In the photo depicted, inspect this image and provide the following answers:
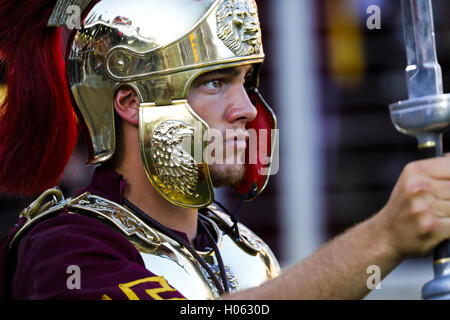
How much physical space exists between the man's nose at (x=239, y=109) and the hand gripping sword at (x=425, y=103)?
0.74 metres

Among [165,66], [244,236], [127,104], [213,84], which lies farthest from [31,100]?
[244,236]

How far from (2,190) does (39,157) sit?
0.18m

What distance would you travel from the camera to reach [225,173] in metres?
2.56

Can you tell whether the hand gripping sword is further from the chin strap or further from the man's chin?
the chin strap

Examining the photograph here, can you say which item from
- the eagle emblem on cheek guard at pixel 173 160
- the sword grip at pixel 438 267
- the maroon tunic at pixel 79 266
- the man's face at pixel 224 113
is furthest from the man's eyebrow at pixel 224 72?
the sword grip at pixel 438 267

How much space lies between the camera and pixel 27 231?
2453mm

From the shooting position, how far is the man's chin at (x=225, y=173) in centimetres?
255

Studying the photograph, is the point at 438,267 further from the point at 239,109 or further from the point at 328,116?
the point at 328,116

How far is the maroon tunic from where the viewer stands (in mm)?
2121

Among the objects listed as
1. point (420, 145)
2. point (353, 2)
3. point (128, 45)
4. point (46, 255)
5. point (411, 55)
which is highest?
point (353, 2)
